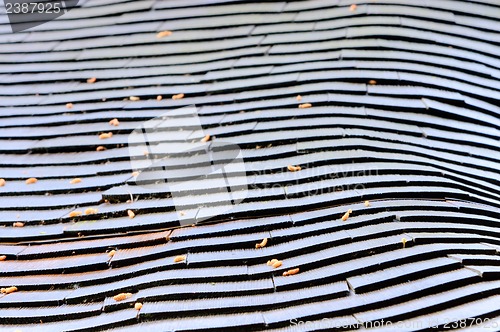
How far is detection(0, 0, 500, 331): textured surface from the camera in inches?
132

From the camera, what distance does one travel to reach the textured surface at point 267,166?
11.0 feet

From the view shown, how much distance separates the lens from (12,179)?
454 centimetres

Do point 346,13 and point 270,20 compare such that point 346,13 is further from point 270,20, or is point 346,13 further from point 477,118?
point 477,118

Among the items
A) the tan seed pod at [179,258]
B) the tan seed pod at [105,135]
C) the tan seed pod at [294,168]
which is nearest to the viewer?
the tan seed pod at [179,258]

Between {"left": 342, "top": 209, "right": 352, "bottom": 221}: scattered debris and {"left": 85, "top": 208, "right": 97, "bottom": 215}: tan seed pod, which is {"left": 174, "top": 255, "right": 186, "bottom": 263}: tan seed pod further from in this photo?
{"left": 342, "top": 209, "right": 352, "bottom": 221}: scattered debris

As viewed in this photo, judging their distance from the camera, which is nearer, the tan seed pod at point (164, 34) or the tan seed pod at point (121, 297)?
the tan seed pod at point (121, 297)

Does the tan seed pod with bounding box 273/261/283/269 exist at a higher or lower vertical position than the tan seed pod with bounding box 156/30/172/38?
lower

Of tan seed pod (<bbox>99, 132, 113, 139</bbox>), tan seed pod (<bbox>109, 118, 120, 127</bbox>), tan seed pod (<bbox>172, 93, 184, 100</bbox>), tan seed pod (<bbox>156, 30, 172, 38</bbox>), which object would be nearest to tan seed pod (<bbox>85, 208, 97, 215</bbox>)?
tan seed pod (<bbox>99, 132, 113, 139</bbox>)

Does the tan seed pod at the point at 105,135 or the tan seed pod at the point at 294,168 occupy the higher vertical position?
the tan seed pod at the point at 105,135

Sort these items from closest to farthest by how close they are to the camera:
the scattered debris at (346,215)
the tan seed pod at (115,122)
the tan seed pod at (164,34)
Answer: the scattered debris at (346,215), the tan seed pod at (115,122), the tan seed pod at (164,34)

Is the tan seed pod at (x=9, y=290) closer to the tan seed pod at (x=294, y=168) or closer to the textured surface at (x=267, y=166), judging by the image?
the textured surface at (x=267, y=166)

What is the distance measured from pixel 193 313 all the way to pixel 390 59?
10.0 ft

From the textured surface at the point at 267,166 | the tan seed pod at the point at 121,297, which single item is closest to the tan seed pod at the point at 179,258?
the textured surface at the point at 267,166

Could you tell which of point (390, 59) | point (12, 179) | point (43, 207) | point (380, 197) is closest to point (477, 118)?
point (390, 59)
